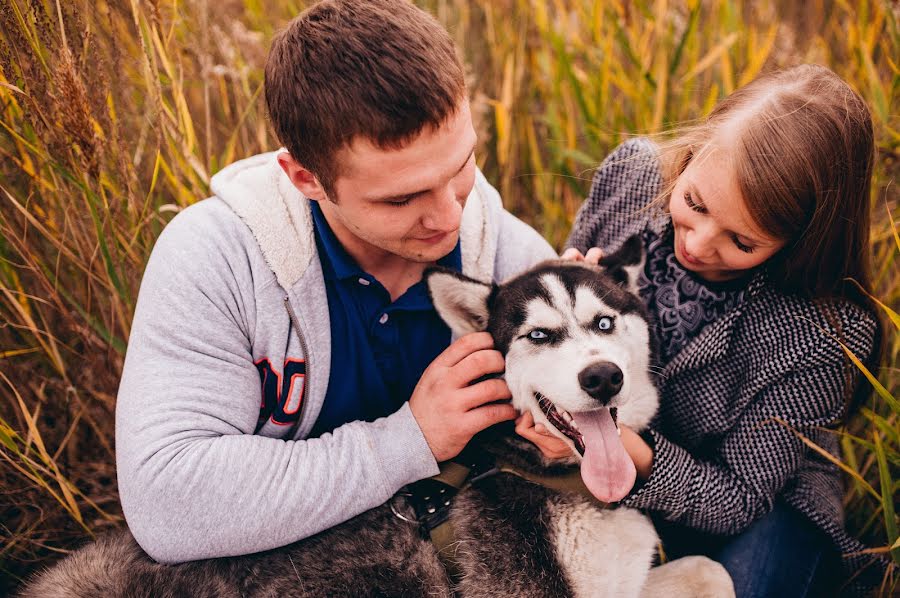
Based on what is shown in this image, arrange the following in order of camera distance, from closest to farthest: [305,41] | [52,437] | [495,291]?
[305,41] < [495,291] < [52,437]

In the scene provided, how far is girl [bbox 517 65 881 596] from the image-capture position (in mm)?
1910

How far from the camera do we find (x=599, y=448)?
1.90m

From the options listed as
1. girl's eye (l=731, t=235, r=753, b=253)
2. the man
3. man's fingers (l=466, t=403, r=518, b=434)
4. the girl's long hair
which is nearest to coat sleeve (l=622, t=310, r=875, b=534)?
the girl's long hair

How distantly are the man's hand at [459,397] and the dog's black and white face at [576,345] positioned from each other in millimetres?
70

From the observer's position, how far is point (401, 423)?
1.99 meters

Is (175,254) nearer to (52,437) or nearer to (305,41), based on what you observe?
(305,41)

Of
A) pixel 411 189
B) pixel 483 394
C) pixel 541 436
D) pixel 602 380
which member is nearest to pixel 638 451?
pixel 541 436

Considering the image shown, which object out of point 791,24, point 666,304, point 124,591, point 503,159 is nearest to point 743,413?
point 666,304

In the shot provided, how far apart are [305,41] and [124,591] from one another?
1822mm

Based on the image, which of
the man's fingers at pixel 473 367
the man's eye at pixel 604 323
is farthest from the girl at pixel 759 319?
the man's eye at pixel 604 323

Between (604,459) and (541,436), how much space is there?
0.24 meters

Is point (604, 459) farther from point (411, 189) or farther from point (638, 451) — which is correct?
point (411, 189)

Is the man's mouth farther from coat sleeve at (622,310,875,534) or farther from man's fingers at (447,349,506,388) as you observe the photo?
coat sleeve at (622,310,875,534)

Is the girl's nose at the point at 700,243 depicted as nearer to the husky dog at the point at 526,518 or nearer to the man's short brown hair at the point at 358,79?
the husky dog at the point at 526,518
